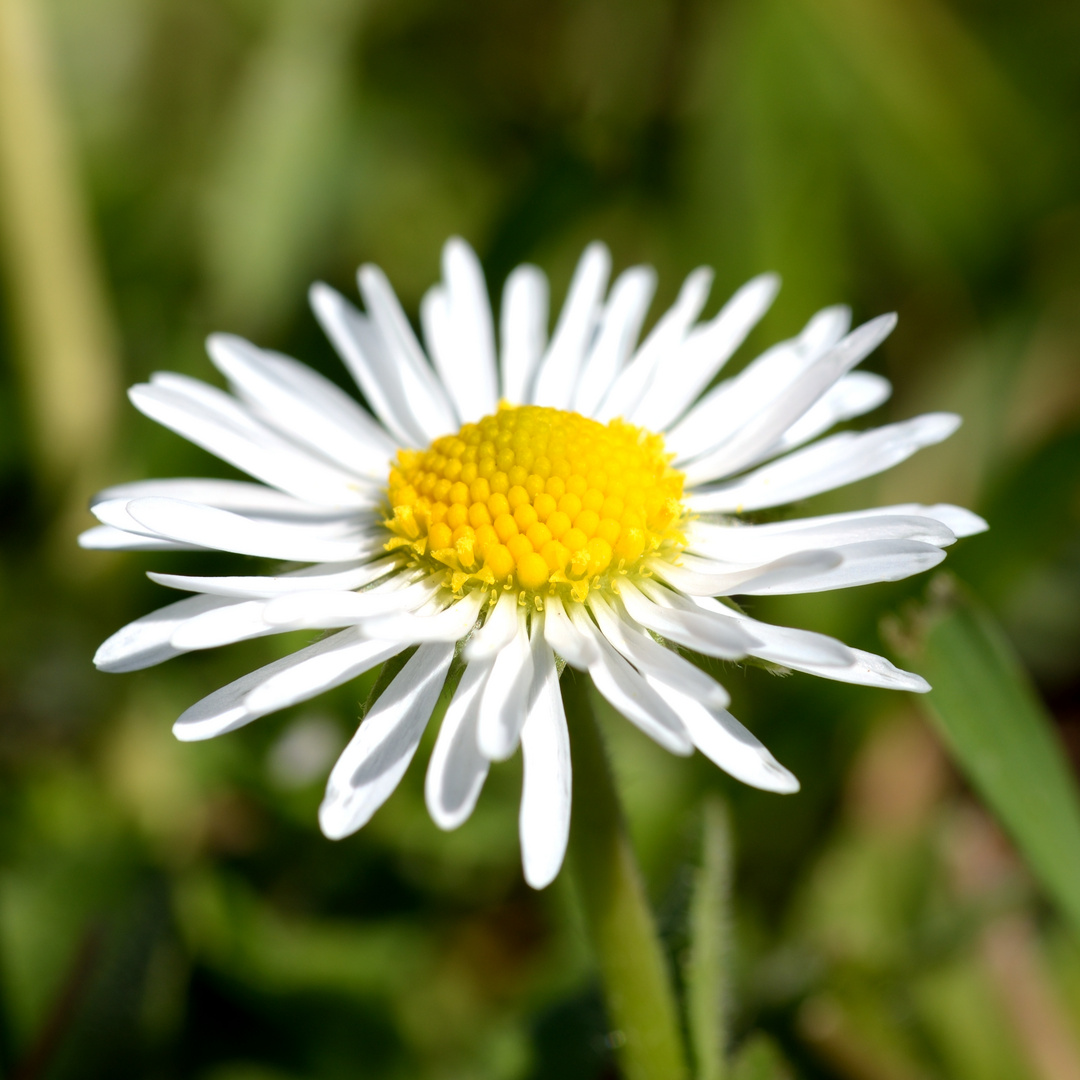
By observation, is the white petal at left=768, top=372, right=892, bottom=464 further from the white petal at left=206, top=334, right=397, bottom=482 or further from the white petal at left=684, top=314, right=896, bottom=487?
the white petal at left=206, top=334, right=397, bottom=482

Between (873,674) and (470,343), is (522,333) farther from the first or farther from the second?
(873,674)

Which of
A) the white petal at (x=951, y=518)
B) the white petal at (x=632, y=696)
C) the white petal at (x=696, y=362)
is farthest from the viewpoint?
the white petal at (x=696, y=362)

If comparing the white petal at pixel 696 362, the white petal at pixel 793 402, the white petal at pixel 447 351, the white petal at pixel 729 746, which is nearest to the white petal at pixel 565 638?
the white petal at pixel 729 746

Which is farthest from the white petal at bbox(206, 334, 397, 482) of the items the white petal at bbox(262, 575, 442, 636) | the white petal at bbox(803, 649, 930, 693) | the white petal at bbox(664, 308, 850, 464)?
the white petal at bbox(803, 649, 930, 693)

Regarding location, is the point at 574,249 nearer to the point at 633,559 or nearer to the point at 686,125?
the point at 686,125

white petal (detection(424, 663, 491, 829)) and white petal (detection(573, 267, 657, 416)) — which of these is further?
white petal (detection(573, 267, 657, 416))

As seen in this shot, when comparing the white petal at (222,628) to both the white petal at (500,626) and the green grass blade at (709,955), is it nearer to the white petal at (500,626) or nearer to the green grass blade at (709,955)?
the white petal at (500,626)

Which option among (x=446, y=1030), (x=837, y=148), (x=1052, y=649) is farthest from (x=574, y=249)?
(x=446, y=1030)
